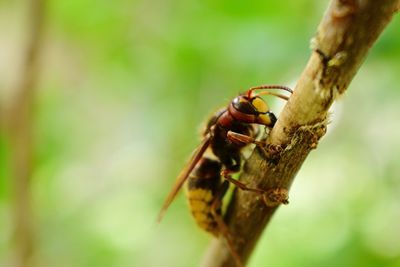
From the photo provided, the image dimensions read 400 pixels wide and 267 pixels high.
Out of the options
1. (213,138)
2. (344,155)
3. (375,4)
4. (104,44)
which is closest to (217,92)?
(344,155)

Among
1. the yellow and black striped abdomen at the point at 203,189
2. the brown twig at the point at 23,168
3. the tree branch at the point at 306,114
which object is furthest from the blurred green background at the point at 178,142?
the tree branch at the point at 306,114

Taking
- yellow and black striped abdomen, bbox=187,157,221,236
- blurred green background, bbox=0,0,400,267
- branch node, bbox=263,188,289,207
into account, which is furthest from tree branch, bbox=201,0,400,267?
blurred green background, bbox=0,0,400,267

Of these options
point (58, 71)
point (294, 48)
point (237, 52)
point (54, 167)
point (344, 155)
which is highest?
point (294, 48)

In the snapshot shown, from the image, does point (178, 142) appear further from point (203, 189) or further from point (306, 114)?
point (306, 114)

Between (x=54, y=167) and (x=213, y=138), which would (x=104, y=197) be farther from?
(x=213, y=138)

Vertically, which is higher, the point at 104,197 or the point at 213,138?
the point at 213,138

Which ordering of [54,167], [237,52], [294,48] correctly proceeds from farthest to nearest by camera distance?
[54,167]
[237,52]
[294,48]
